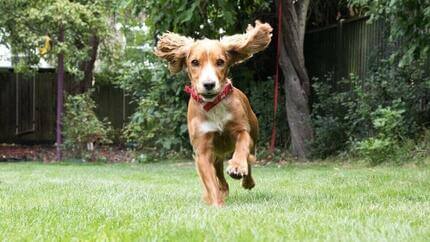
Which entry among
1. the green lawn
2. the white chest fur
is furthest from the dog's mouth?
the green lawn

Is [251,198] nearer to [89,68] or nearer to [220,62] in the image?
[220,62]

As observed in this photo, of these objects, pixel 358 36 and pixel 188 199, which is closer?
pixel 188 199

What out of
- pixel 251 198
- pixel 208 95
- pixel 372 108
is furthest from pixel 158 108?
pixel 208 95

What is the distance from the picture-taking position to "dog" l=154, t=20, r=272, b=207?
5.15 metres

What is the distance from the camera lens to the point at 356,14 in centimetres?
1396

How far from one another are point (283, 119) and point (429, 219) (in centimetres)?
1035

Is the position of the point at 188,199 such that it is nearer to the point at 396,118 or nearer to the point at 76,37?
the point at 396,118

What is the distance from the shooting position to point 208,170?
5.27m

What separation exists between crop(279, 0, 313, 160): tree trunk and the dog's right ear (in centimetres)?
740

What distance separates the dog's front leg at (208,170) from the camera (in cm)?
514

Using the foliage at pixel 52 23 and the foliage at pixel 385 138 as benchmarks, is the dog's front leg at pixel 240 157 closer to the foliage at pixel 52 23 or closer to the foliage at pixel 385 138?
the foliage at pixel 385 138

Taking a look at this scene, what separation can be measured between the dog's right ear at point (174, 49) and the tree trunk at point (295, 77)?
7.40 metres

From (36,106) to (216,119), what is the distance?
687 inches

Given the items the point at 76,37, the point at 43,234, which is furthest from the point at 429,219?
the point at 76,37
